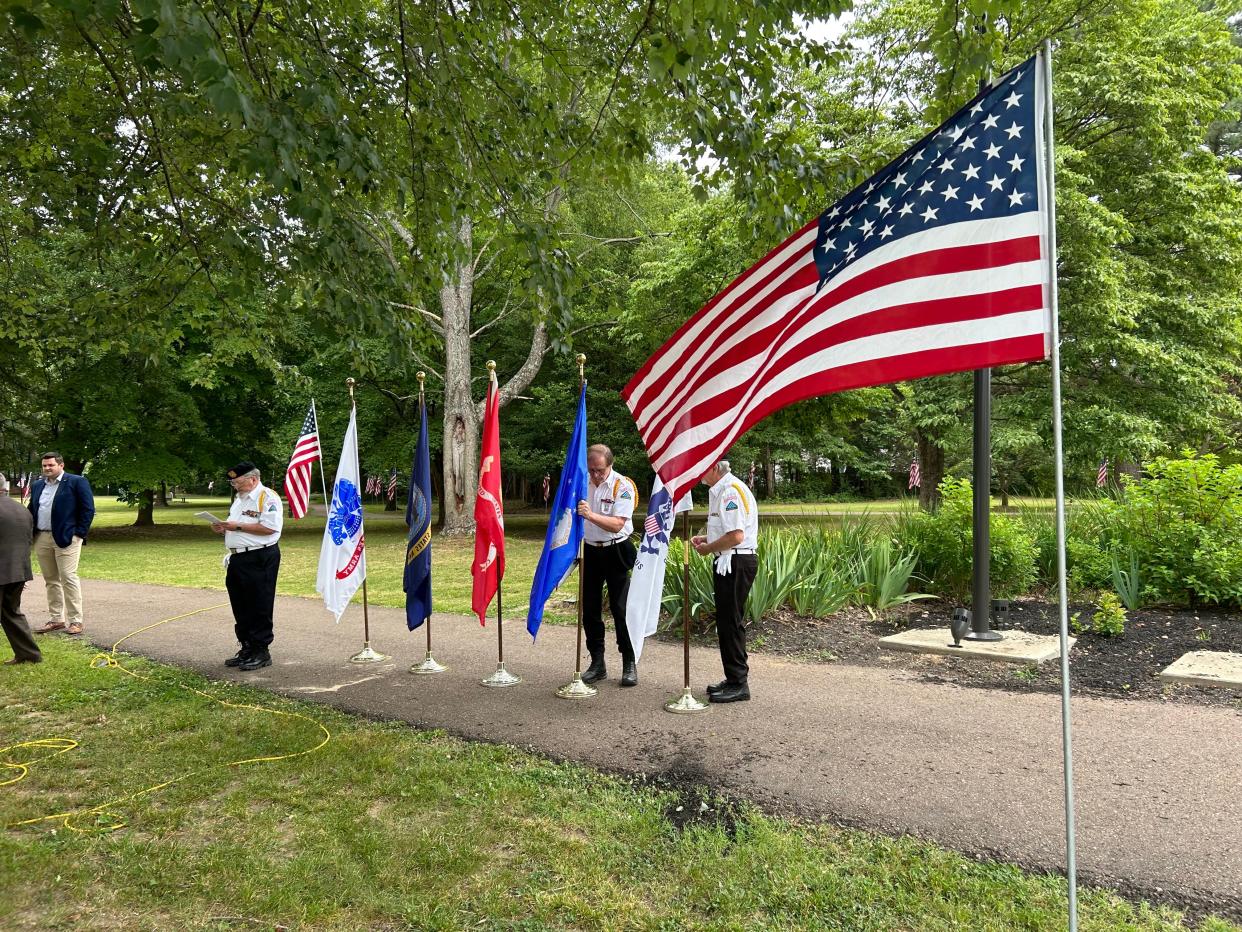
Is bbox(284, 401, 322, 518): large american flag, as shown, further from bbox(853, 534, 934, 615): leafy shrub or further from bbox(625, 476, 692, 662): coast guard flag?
bbox(853, 534, 934, 615): leafy shrub

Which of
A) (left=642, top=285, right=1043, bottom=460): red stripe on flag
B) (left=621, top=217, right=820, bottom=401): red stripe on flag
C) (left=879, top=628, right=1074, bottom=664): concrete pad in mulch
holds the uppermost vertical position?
(left=621, top=217, right=820, bottom=401): red stripe on flag

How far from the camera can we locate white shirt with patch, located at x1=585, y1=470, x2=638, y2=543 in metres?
6.98

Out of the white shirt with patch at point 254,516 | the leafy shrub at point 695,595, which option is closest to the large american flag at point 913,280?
the leafy shrub at point 695,595

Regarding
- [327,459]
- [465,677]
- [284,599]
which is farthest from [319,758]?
[327,459]

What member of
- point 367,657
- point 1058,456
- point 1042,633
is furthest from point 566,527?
point 1042,633

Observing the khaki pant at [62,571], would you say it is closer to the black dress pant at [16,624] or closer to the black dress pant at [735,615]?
the black dress pant at [16,624]

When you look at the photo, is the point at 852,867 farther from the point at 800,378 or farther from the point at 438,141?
the point at 438,141

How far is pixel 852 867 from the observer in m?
3.67

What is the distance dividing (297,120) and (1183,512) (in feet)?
31.8

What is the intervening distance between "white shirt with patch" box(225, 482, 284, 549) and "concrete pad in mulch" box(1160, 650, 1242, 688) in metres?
7.69

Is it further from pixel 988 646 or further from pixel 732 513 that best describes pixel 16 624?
pixel 988 646

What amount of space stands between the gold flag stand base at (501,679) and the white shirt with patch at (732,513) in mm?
2114

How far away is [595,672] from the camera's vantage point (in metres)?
7.04

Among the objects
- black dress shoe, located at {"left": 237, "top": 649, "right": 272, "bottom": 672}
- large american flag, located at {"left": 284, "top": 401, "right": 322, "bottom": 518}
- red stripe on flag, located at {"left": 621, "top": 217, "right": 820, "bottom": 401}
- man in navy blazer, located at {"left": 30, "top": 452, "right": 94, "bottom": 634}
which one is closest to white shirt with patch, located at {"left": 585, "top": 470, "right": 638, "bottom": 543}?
red stripe on flag, located at {"left": 621, "top": 217, "right": 820, "bottom": 401}
